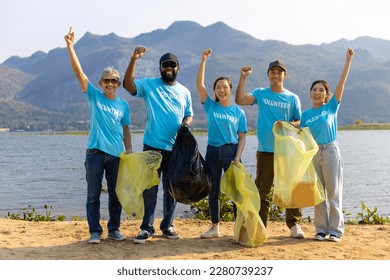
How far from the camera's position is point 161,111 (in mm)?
5957

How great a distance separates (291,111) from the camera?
6.21m

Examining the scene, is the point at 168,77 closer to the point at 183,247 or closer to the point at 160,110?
the point at 160,110

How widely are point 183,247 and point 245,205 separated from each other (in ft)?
3.19

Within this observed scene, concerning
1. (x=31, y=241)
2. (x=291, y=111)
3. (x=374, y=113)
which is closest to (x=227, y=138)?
(x=291, y=111)

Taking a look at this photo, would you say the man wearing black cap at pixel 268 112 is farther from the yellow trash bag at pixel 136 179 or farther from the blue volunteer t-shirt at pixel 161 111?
the yellow trash bag at pixel 136 179

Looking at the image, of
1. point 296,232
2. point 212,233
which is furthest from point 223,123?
point 296,232

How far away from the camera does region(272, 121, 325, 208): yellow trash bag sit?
5.71 meters

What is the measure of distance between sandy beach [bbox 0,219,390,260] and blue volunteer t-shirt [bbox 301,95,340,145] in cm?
142

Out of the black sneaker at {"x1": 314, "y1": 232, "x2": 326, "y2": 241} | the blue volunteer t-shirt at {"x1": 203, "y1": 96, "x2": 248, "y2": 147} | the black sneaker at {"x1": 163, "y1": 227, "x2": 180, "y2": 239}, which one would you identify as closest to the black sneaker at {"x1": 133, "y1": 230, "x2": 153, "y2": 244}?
Answer: the black sneaker at {"x1": 163, "y1": 227, "x2": 180, "y2": 239}

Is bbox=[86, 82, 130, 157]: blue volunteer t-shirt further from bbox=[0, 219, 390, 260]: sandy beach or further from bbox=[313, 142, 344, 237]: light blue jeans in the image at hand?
bbox=[313, 142, 344, 237]: light blue jeans

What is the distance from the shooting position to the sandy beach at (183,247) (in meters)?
5.52

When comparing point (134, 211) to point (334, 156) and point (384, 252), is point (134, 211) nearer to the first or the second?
point (334, 156)

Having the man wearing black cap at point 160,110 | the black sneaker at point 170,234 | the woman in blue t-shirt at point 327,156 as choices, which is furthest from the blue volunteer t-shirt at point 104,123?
the woman in blue t-shirt at point 327,156

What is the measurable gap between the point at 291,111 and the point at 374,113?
178453mm
